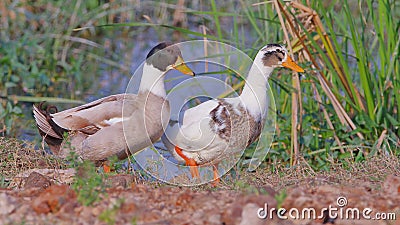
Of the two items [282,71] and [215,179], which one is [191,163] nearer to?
[215,179]

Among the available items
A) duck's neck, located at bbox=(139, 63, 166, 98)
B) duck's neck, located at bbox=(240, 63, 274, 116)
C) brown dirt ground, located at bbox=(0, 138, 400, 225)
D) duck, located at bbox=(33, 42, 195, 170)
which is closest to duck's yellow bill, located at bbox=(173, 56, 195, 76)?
duck, located at bbox=(33, 42, 195, 170)

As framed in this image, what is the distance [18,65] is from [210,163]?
9.55ft

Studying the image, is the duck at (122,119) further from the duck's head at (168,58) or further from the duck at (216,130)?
the duck at (216,130)

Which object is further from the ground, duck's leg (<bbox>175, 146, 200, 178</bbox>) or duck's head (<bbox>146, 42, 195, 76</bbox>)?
duck's head (<bbox>146, 42, 195, 76</bbox>)

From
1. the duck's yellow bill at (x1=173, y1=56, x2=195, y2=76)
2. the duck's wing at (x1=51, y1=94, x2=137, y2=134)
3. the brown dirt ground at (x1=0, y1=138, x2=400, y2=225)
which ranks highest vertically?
the duck's yellow bill at (x1=173, y1=56, x2=195, y2=76)

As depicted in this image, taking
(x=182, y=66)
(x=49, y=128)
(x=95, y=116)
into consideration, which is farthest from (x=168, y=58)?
(x=49, y=128)

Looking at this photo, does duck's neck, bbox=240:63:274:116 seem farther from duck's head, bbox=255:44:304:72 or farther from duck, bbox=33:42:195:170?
duck, bbox=33:42:195:170

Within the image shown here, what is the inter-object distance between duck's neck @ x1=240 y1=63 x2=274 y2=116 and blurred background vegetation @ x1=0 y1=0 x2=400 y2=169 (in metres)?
0.38

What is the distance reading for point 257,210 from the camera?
9.72ft

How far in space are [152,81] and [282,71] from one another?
60.2 inches

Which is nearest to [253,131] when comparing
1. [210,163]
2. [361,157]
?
[210,163]

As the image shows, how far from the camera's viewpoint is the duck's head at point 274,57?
4977 millimetres

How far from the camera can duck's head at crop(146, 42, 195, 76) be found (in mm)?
4762

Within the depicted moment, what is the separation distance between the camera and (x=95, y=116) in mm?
4773
